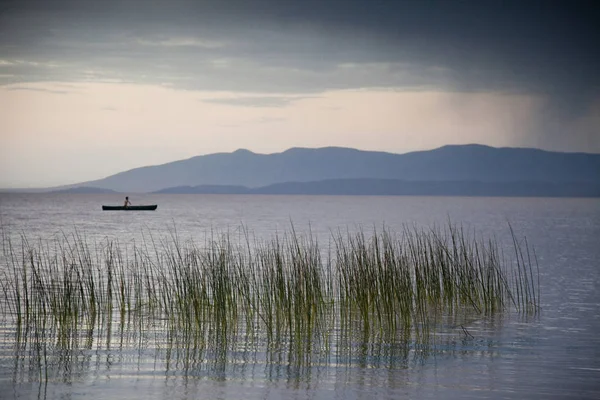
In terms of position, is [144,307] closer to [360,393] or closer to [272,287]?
[272,287]

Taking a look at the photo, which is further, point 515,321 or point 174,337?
point 515,321

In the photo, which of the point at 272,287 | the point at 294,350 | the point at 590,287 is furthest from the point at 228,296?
the point at 590,287

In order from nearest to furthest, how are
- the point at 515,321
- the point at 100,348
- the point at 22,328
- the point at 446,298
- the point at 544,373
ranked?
the point at 544,373 < the point at 100,348 < the point at 22,328 < the point at 515,321 < the point at 446,298

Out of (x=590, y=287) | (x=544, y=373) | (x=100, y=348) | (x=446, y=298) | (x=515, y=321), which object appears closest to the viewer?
(x=544, y=373)

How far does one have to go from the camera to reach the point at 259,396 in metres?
7.55

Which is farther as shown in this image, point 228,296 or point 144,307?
point 144,307

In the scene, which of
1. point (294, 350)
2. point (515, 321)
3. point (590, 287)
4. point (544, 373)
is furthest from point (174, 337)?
point (590, 287)

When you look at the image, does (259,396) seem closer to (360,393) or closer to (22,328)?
(360,393)

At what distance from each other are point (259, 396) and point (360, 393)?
3.24 feet

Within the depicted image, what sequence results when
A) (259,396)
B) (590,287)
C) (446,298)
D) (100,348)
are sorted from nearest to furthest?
1. (259,396)
2. (100,348)
3. (446,298)
4. (590,287)

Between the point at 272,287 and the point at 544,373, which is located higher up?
the point at 272,287

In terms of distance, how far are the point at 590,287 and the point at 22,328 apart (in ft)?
39.5

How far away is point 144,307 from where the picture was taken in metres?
12.0

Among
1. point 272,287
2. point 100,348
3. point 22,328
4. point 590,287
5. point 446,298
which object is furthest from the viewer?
point 590,287
